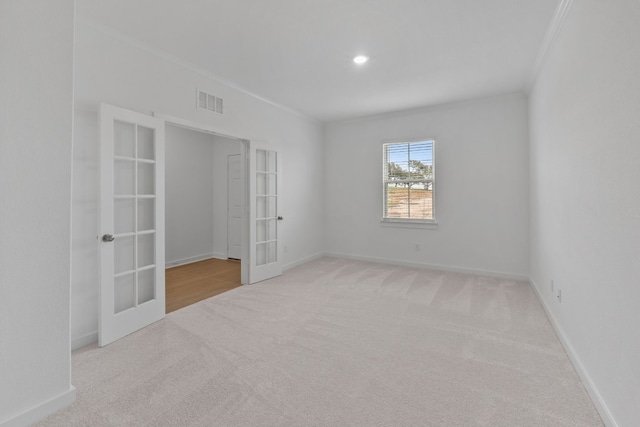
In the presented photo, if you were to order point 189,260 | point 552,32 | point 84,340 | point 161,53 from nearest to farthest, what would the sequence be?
1. point 84,340
2. point 552,32
3. point 161,53
4. point 189,260

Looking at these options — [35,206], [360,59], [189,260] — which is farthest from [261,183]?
[35,206]

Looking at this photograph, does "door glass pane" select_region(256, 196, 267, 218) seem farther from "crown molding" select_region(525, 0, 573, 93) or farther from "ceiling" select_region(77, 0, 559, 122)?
"crown molding" select_region(525, 0, 573, 93)

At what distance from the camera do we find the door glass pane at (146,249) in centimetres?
298

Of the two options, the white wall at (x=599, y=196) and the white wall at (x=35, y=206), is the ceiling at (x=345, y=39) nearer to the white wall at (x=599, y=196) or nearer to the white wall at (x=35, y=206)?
the white wall at (x=599, y=196)

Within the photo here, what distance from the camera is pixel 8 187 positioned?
164 centimetres

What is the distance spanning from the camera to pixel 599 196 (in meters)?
1.81

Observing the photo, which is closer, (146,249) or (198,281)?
(146,249)

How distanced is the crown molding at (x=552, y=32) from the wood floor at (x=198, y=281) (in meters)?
4.52

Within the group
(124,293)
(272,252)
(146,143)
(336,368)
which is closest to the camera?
(336,368)

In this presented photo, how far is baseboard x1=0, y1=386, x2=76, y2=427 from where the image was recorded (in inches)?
63.7

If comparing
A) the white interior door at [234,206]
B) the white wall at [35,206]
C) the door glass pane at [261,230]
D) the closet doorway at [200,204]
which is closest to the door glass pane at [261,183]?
the door glass pane at [261,230]

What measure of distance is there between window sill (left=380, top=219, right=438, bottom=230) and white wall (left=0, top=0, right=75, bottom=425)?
4655mm

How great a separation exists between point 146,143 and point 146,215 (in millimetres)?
725

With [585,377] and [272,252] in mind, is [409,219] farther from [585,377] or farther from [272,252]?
[585,377]
